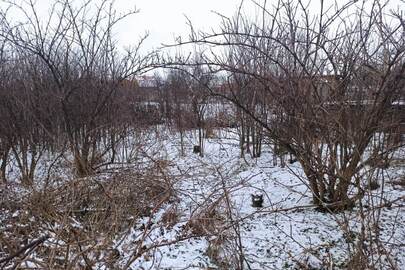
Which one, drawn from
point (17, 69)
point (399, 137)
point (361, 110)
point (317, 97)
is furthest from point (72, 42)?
point (399, 137)

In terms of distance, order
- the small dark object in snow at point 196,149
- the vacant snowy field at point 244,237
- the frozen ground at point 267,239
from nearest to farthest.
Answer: the vacant snowy field at point 244,237
the frozen ground at point 267,239
the small dark object in snow at point 196,149

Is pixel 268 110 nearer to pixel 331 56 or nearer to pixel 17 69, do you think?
pixel 331 56

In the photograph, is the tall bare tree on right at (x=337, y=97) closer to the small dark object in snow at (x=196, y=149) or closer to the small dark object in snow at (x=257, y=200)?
the small dark object in snow at (x=257, y=200)

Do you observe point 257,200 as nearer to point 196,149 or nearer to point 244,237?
point 244,237

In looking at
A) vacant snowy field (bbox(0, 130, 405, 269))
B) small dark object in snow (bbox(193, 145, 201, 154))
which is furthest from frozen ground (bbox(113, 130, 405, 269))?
small dark object in snow (bbox(193, 145, 201, 154))

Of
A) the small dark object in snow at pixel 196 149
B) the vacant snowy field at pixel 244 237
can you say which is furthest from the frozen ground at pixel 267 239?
the small dark object in snow at pixel 196 149

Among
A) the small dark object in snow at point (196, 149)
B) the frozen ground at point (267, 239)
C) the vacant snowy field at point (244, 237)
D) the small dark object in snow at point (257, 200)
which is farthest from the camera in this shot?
the small dark object in snow at point (196, 149)

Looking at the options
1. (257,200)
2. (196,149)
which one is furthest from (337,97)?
(196,149)

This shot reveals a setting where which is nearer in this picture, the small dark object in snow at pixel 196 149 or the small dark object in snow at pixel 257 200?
the small dark object in snow at pixel 257 200

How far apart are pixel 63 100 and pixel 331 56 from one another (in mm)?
3973

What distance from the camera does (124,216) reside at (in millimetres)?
3646

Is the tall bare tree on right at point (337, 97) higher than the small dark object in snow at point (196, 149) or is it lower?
higher

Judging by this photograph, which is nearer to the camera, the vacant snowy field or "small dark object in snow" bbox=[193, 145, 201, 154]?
the vacant snowy field

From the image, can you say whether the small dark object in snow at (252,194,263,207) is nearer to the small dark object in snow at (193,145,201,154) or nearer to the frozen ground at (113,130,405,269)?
the frozen ground at (113,130,405,269)
